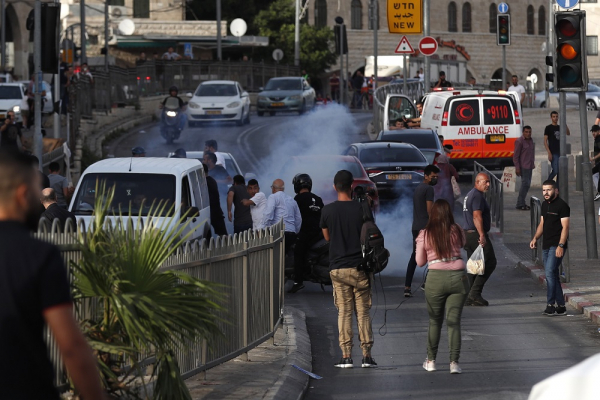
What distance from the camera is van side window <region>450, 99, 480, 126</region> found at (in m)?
28.4

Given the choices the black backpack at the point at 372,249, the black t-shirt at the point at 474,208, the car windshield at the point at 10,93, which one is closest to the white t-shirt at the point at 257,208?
the black t-shirt at the point at 474,208

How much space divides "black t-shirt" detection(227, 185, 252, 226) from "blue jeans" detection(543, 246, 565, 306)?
214 inches

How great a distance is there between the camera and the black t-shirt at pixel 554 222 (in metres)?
13.8

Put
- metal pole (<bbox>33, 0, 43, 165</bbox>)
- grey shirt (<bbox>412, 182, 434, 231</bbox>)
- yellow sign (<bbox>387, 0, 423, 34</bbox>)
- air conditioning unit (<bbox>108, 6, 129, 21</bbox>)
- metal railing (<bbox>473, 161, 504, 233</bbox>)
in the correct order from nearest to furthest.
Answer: grey shirt (<bbox>412, 182, 434, 231</bbox>) → metal pole (<bbox>33, 0, 43, 165</bbox>) → metal railing (<bbox>473, 161, 504, 233</bbox>) → yellow sign (<bbox>387, 0, 423, 34</bbox>) → air conditioning unit (<bbox>108, 6, 129, 21</bbox>)

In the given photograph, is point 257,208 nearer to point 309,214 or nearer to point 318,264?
point 309,214

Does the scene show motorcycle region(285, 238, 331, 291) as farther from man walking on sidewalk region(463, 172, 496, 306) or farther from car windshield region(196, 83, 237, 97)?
car windshield region(196, 83, 237, 97)

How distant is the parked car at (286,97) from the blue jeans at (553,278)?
32.3m

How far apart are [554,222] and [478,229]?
0.97 m

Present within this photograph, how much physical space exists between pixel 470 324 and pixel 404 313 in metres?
1.07

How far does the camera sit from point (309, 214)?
620 inches

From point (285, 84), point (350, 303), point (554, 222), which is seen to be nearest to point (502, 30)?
point (285, 84)

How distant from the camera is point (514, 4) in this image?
102 meters

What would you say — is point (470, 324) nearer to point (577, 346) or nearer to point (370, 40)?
point (577, 346)

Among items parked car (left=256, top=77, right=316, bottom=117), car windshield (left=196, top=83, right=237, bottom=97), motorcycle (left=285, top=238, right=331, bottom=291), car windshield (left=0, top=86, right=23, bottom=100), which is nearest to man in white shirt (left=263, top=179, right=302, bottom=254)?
motorcycle (left=285, top=238, right=331, bottom=291)
